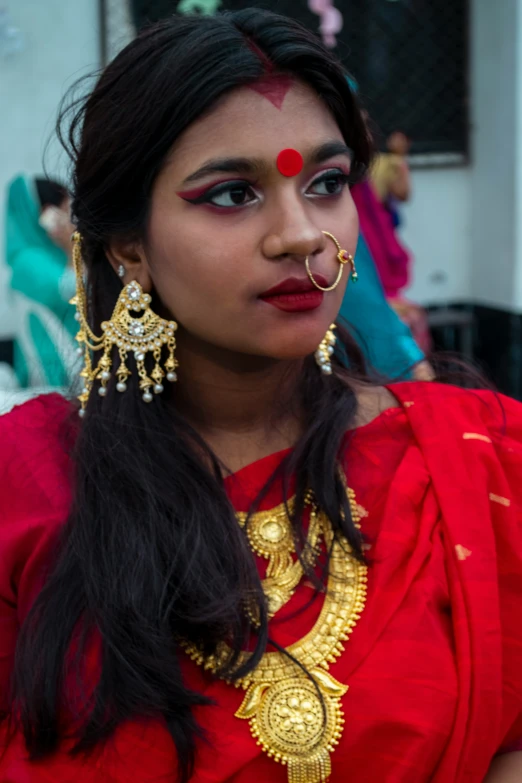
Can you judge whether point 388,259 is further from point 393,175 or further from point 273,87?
point 273,87

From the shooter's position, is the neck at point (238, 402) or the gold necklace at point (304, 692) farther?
the neck at point (238, 402)

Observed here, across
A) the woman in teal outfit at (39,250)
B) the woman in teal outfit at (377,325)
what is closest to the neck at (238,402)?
the woman in teal outfit at (377,325)

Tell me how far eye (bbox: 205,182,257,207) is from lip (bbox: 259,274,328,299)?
13 cm

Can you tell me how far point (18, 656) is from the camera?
1337 millimetres

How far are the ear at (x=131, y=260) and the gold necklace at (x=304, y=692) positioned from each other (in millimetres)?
554

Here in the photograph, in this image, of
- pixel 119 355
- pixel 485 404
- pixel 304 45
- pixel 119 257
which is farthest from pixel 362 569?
pixel 304 45

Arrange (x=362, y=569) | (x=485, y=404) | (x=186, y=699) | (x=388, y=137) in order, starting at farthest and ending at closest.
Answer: (x=388, y=137) → (x=485, y=404) → (x=362, y=569) → (x=186, y=699)

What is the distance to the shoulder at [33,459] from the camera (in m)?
1.43

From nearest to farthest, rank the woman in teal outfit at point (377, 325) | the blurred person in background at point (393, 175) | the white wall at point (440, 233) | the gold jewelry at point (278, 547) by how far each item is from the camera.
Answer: the gold jewelry at point (278, 547) → the woman in teal outfit at point (377, 325) → the blurred person in background at point (393, 175) → the white wall at point (440, 233)

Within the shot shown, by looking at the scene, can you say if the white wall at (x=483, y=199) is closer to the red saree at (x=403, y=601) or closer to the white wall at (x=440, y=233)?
the white wall at (x=440, y=233)

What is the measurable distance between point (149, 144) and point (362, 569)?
71 cm

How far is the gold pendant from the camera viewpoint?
127cm

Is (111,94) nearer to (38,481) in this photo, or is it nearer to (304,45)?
(304,45)

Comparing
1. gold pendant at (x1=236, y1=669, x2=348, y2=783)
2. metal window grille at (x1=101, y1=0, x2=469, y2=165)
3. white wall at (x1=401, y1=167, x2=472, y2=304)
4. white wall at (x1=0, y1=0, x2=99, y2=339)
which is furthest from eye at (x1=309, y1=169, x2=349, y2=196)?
white wall at (x1=401, y1=167, x2=472, y2=304)
